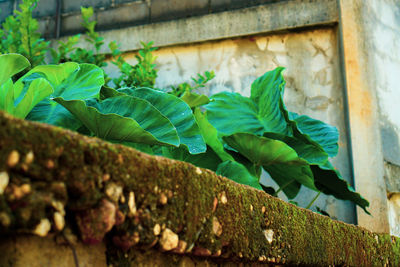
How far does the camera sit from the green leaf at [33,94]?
3.64 ft

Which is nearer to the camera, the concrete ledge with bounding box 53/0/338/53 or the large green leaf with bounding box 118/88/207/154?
the large green leaf with bounding box 118/88/207/154

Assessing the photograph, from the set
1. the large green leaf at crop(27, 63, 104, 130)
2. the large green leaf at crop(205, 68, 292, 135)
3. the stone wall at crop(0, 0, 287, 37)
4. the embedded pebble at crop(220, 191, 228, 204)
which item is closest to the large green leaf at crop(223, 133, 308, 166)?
the large green leaf at crop(205, 68, 292, 135)

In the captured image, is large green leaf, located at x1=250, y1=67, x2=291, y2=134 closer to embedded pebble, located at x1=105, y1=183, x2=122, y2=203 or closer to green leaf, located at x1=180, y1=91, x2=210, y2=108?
green leaf, located at x1=180, y1=91, x2=210, y2=108

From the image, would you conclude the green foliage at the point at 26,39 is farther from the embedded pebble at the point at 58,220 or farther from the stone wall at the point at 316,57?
the embedded pebble at the point at 58,220

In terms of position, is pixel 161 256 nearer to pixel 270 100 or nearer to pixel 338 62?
pixel 270 100

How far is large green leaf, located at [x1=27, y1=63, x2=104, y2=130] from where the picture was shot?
51.6 inches

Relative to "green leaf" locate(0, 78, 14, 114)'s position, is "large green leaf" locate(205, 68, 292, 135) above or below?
below

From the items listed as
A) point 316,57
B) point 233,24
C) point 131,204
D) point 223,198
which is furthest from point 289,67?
point 131,204

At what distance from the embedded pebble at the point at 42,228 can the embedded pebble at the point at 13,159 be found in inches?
3.1

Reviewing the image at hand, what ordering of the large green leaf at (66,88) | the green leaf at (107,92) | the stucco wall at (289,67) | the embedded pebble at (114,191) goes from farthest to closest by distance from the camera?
the stucco wall at (289,67) < the green leaf at (107,92) < the large green leaf at (66,88) < the embedded pebble at (114,191)

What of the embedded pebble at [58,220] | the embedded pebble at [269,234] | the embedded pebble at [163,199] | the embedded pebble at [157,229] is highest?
the embedded pebble at [58,220]

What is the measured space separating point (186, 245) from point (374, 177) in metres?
1.72

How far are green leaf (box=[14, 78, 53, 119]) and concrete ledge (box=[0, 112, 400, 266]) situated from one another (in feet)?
1.32

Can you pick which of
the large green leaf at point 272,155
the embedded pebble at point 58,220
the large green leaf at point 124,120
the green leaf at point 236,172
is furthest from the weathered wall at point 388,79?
the embedded pebble at point 58,220
